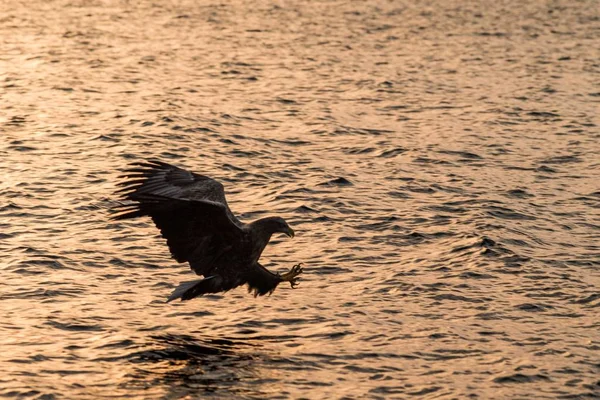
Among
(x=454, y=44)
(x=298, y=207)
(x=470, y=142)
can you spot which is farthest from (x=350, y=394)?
(x=454, y=44)

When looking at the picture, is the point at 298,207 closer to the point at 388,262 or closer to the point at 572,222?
the point at 388,262

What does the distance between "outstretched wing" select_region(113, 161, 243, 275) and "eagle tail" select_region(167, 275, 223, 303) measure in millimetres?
159

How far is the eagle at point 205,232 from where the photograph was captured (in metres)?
14.6

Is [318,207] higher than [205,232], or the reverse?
[205,232]

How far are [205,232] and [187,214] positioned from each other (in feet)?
1.32

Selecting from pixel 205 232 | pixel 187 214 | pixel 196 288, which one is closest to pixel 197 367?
pixel 196 288

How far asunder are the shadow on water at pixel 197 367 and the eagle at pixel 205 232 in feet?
2.02

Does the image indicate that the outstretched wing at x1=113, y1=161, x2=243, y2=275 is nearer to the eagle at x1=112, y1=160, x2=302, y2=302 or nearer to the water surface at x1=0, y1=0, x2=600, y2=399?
the eagle at x1=112, y1=160, x2=302, y2=302

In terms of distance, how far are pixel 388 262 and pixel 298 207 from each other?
344 cm

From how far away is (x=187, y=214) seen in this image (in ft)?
48.0

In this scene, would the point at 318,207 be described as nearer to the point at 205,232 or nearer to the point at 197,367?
the point at 205,232

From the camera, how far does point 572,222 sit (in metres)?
21.0

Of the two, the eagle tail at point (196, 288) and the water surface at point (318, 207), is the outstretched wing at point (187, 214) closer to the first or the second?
the eagle tail at point (196, 288)

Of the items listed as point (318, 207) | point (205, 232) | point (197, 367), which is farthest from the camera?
point (318, 207)
